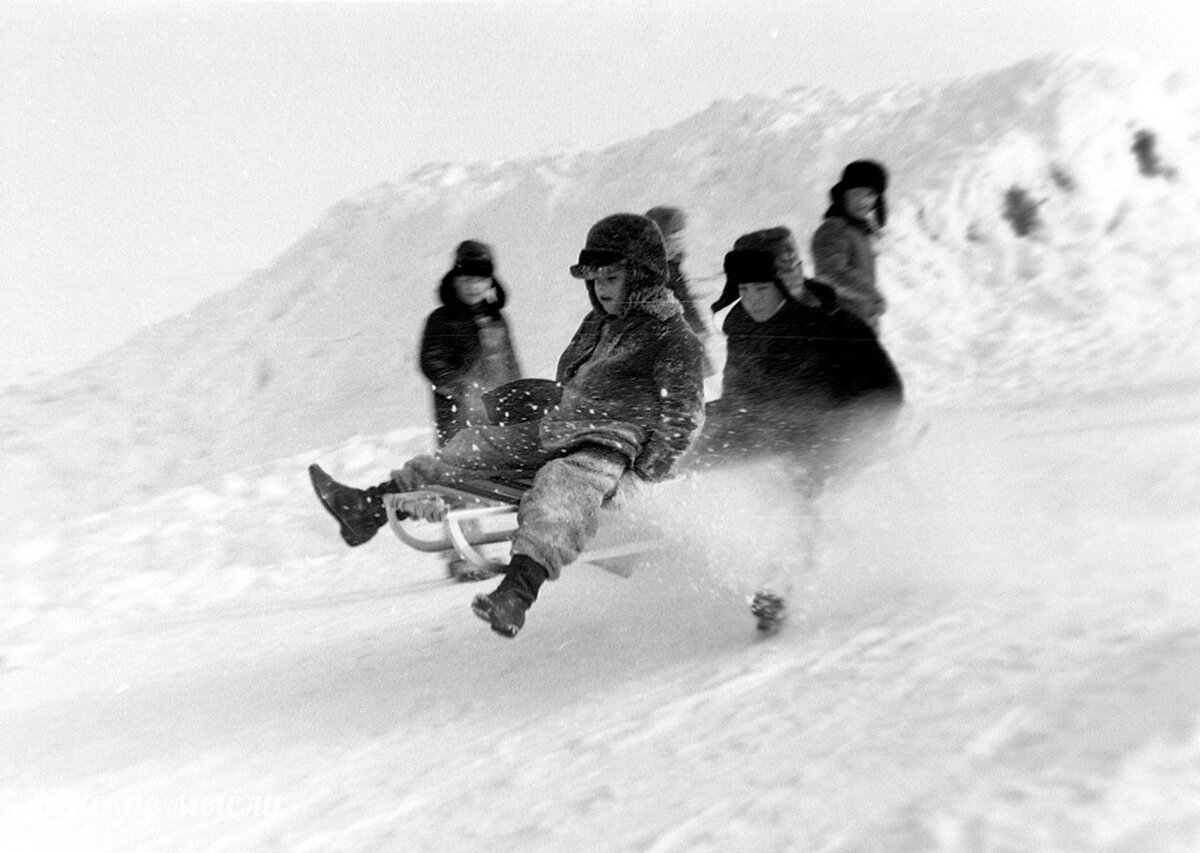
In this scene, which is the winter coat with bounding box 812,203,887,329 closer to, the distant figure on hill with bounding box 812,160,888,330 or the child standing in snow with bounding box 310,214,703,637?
the distant figure on hill with bounding box 812,160,888,330

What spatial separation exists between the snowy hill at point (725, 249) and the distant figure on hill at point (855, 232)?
6.10 feet

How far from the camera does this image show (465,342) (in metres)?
5.03

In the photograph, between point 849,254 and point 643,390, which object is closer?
point 643,390

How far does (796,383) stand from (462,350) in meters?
1.71

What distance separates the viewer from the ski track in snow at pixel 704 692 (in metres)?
2.08

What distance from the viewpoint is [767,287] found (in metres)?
3.73

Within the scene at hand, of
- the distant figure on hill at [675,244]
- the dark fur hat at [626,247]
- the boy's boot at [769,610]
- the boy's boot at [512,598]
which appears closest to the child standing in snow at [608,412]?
the dark fur hat at [626,247]

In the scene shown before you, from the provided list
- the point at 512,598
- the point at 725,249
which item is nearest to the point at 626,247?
the point at 512,598

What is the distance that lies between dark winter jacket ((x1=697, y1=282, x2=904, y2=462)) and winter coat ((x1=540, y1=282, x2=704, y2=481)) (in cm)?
32

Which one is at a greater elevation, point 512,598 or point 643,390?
point 643,390

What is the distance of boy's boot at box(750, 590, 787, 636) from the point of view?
3.54 meters

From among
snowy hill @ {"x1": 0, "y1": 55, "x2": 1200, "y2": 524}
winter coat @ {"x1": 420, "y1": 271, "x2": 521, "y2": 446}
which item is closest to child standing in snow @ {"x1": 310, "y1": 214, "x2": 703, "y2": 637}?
winter coat @ {"x1": 420, "y1": 271, "x2": 521, "y2": 446}

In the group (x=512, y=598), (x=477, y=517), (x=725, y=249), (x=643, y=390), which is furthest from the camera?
(x=725, y=249)

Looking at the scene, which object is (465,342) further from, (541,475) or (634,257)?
(541,475)
